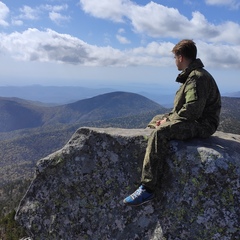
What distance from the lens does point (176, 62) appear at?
9.52m

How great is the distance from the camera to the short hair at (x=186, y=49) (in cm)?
902

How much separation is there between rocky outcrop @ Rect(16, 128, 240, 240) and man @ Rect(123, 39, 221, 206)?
0.43 metres

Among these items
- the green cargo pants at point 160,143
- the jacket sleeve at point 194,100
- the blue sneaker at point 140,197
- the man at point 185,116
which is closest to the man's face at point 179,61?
the man at point 185,116

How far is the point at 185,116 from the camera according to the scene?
29.7ft

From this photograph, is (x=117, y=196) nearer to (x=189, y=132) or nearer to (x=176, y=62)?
(x=189, y=132)

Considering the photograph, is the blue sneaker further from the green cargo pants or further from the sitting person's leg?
the green cargo pants

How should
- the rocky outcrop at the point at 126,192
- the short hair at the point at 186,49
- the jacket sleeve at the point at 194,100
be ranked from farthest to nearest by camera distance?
the short hair at the point at 186,49 → the jacket sleeve at the point at 194,100 → the rocky outcrop at the point at 126,192

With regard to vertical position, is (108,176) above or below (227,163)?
below

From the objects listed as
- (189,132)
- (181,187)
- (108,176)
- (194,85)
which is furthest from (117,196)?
(194,85)

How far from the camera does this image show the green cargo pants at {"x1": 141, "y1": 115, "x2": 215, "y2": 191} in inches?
348

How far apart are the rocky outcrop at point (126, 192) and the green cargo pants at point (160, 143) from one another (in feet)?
0.94

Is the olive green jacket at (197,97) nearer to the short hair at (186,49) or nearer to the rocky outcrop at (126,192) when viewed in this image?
the short hair at (186,49)

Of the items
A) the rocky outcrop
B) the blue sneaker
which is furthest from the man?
the rocky outcrop

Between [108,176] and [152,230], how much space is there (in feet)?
7.94
